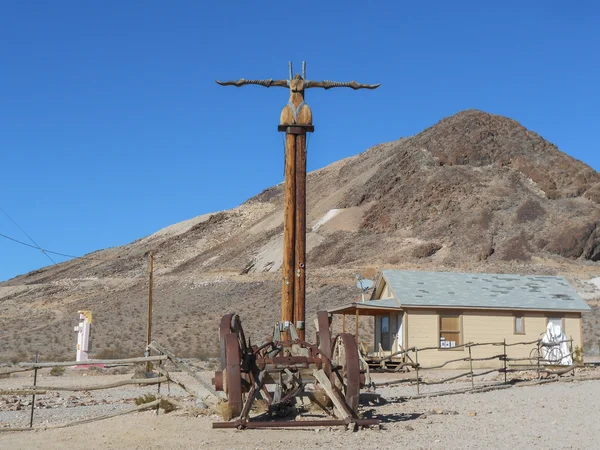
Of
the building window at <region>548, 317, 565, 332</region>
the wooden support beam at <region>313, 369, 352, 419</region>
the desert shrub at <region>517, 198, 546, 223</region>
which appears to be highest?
the desert shrub at <region>517, 198, 546, 223</region>

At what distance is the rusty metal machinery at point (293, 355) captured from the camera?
990 cm

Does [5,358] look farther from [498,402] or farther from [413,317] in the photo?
[498,402]

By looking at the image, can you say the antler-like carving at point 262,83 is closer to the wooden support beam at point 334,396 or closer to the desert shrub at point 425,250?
the wooden support beam at point 334,396

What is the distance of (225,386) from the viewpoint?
10.1 meters

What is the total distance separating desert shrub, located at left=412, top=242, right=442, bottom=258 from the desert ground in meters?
46.1

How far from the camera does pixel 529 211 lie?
6606cm

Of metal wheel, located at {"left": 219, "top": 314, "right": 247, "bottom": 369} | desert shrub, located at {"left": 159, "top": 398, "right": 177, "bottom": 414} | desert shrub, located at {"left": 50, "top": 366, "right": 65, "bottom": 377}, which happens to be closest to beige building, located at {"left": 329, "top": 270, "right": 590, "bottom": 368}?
desert shrub, located at {"left": 50, "top": 366, "right": 65, "bottom": 377}

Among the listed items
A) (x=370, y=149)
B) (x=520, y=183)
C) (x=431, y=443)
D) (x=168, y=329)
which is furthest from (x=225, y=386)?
(x=370, y=149)

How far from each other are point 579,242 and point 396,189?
24.7 m

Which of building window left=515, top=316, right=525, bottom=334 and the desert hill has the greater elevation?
the desert hill

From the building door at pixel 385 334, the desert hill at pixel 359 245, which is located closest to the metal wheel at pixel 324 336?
the building door at pixel 385 334

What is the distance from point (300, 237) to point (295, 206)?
523mm

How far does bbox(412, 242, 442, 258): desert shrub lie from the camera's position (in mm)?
61531

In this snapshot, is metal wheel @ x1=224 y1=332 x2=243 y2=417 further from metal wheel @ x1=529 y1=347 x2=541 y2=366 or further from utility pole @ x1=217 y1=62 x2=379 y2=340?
metal wheel @ x1=529 y1=347 x2=541 y2=366
